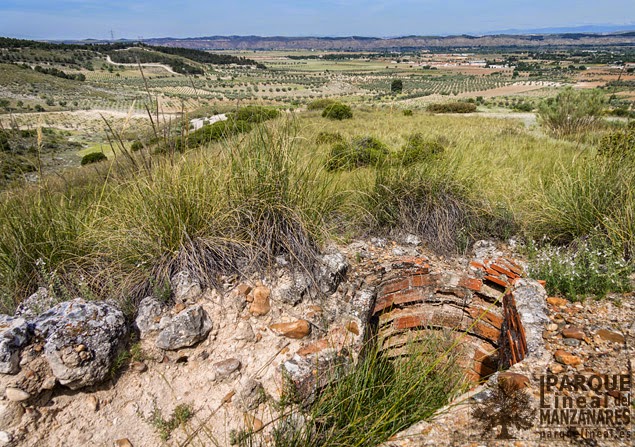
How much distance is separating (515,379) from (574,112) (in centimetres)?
1552

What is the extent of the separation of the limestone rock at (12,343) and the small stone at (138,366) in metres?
0.61

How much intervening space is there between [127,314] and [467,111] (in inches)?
1202

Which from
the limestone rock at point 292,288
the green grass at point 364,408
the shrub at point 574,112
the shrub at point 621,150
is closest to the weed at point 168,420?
the green grass at point 364,408

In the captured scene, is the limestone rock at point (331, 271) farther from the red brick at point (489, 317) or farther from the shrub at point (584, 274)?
the shrub at point (584, 274)

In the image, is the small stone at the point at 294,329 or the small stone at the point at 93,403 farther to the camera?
the small stone at the point at 294,329

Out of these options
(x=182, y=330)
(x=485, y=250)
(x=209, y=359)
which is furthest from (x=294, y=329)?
(x=485, y=250)

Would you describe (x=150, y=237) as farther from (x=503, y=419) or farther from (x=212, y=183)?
(x=503, y=419)

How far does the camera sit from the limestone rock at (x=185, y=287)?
2848 mm

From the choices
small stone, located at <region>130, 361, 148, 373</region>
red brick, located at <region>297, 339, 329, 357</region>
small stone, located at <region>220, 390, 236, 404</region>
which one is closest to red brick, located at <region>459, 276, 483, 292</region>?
red brick, located at <region>297, 339, 329, 357</region>

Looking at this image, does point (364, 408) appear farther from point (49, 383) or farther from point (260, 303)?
point (49, 383)

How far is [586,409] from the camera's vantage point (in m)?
1.80

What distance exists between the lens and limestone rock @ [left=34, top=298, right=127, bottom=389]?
217cm

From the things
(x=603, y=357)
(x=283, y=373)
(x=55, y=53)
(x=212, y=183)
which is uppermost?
(x=55, y=53)

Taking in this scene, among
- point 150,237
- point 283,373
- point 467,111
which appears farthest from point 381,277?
point 467,111
